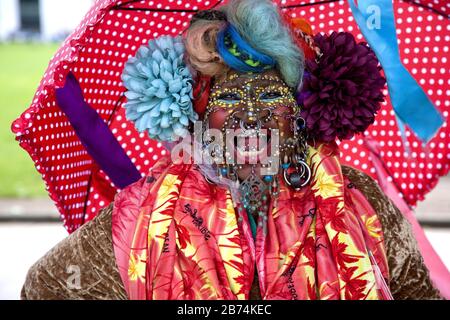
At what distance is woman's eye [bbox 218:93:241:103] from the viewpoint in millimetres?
2691

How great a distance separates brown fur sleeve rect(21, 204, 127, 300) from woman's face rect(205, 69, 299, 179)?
0.51m

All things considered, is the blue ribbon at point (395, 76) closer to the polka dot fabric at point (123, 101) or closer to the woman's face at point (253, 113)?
the woman's face at point (253, 113)

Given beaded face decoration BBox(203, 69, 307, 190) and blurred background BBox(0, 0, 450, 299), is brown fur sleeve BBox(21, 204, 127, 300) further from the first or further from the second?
blurred background BBox(0, 0, 450, 299)

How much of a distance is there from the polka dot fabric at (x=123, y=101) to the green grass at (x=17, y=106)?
5.48 metres

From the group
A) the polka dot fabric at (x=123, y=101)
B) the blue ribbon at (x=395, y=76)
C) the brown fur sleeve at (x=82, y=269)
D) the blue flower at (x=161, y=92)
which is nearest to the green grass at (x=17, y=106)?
the polka dot fabric at (x=123, y=101)

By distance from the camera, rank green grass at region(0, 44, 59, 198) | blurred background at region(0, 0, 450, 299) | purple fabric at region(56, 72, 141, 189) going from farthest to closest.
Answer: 1. green grass at region(0, 44, 59, 198)
2. blurred background at region(0, 0, 450, 299)
3. purple fabric at region(56, 72, 141, 189)

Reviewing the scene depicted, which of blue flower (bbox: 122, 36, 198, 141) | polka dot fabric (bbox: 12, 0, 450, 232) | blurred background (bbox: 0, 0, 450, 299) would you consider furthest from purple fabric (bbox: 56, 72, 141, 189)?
blurred background (bbox: 0, 0, 450, 299)

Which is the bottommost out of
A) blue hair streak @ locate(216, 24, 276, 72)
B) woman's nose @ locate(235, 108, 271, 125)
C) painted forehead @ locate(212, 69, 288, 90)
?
woman's nose @ locate(235, 108, 271, 125)

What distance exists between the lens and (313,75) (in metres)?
2.70

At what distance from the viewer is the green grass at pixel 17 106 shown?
29.6 feet

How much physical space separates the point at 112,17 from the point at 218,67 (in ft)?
1.81

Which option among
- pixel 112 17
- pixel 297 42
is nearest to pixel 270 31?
pixel 297 42

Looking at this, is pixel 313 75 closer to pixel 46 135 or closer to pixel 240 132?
pixel 240 132

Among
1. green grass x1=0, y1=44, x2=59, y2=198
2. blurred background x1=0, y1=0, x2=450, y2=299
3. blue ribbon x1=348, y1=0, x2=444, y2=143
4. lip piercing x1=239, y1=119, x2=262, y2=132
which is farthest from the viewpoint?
green grass x1=0, y1=44, x2=59, y2=198
